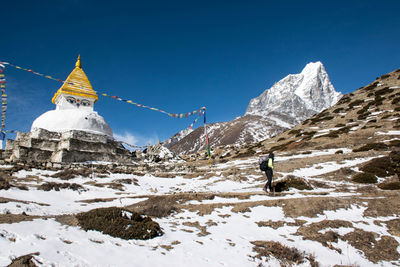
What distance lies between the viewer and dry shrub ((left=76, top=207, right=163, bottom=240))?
6.65 meters

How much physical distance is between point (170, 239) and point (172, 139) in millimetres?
30401

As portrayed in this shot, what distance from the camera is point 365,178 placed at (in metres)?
16.4

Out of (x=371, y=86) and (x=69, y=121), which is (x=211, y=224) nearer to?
(x=69, y=121)

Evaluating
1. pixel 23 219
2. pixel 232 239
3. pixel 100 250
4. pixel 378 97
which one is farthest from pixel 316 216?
pixel 378 97

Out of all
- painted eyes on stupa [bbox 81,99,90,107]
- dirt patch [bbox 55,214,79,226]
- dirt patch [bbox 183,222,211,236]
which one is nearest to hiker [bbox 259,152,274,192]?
dirt patch [bbox 183,222,211,236]

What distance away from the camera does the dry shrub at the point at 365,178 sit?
637 inches

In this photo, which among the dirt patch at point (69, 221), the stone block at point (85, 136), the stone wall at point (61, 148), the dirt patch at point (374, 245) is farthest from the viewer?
the stone block at point (85, 136)

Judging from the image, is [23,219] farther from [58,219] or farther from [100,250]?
[100,250]

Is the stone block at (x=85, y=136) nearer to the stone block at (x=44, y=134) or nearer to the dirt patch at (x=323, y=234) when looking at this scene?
the stone block at (x=44, y=134)

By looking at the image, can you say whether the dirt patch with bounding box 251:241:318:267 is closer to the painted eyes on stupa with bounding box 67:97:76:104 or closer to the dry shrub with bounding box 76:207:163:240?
the dry shrub with bounding box 76:207:163:240

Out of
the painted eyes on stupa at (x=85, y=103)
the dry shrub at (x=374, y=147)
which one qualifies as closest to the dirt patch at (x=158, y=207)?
the dry shrub at (x=374, y=147)

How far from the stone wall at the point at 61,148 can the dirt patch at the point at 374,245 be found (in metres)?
30.7

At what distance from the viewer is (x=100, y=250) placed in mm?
5418

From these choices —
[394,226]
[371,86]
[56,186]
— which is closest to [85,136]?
[56,186]
